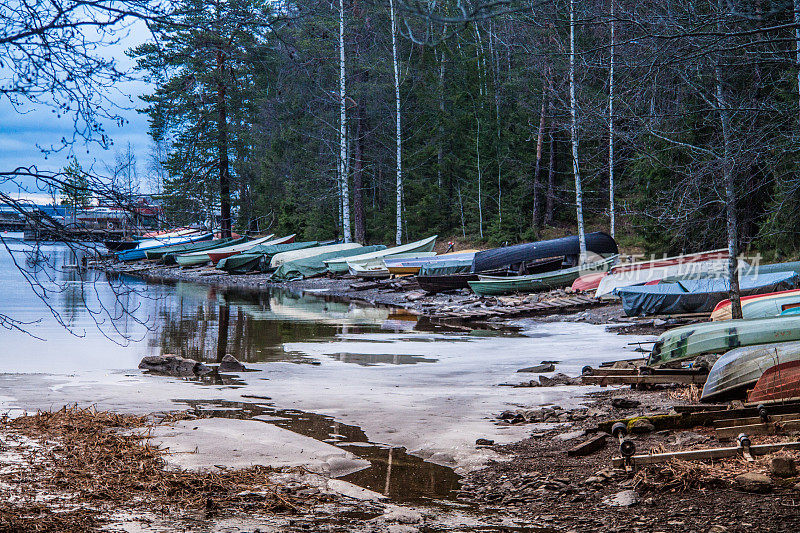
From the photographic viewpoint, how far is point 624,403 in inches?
337

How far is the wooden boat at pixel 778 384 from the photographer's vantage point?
7219 millimetres

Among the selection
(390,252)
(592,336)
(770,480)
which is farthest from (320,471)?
(390,252)

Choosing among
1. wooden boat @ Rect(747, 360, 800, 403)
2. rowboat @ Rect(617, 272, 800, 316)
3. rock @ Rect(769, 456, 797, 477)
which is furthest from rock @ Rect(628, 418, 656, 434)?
rowboat @ Rect(617, 272, 800, 316)

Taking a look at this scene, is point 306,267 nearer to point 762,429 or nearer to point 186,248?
point 186,248

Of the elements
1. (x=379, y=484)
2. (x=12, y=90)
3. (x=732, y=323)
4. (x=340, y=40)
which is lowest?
(x=379, y=484)

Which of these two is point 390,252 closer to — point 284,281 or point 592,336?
point 284,281

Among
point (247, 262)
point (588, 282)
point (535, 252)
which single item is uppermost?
point (247, 262)

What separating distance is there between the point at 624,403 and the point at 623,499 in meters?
3.22

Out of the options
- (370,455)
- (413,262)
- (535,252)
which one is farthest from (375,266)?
(370,455)

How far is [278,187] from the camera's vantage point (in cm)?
5222

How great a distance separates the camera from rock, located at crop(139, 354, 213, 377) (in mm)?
12352

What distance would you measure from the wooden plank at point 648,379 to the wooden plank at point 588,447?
10.1 ft

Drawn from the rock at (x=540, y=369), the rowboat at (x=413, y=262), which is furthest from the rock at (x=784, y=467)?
the rowboat at (x=413, y=262)

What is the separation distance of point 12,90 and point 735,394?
23.7 feet
